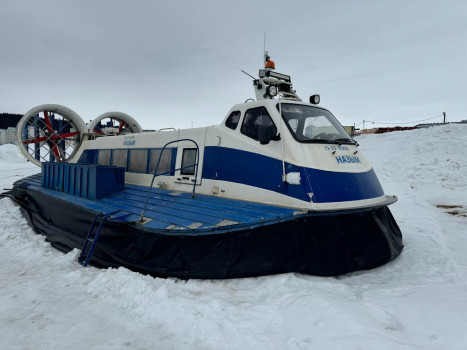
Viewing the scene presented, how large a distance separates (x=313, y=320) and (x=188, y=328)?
108cm

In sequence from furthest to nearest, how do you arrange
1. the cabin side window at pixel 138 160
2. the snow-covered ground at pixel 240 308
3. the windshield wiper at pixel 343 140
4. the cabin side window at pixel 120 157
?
the cabin side window at pixel 120 157 → the cabin side window at pixel 138 160 → the windshield wiper at pixel 343 140 → the snow-covered ground at pixel 240 308

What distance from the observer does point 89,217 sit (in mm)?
4914

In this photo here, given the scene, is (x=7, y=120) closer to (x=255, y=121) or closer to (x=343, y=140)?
(x=255, y=121)

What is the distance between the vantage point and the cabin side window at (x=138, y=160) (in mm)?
6158

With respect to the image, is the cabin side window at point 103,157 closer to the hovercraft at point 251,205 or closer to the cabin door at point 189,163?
the hovercraft at point 251,205

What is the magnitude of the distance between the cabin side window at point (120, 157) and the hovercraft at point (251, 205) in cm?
102

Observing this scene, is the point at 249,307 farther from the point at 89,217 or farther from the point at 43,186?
the point at 43,186

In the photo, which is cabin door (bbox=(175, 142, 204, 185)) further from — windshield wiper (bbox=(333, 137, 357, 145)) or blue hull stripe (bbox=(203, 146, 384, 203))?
windshield wiper (bbox=(333, 137, 357, 145))

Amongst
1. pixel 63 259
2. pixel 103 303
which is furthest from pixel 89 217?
pixel 103 303

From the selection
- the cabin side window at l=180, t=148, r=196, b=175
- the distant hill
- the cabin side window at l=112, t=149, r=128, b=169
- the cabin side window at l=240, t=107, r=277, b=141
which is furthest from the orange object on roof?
the distant hill

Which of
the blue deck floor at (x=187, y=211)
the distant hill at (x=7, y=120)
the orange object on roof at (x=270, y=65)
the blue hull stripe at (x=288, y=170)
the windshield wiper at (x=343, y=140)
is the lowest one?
the blue deck floor at (x=187, y=211)

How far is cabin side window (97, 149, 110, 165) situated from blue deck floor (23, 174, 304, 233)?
1.91 m

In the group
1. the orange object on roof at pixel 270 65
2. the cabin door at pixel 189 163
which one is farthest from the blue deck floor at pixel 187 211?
the orange object on roof at pixel 270 65

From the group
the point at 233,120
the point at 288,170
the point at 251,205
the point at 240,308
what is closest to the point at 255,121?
the point at 233,120
